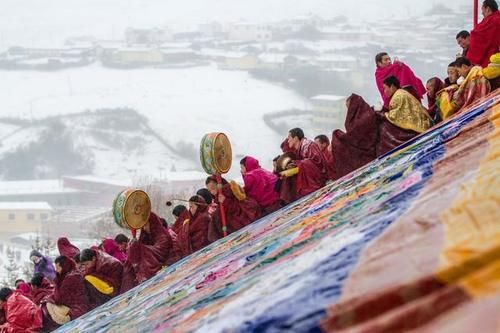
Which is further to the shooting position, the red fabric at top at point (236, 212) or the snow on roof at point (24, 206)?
the snow on roof at point (24, 206)

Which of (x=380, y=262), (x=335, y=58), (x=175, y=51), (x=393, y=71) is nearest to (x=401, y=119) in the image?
(x=393, y=71)

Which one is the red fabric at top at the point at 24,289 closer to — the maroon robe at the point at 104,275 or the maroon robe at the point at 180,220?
the maroon robe at the point at 104,275

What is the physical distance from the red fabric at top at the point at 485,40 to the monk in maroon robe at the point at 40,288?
4027 mm

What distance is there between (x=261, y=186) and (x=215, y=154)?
48 cm

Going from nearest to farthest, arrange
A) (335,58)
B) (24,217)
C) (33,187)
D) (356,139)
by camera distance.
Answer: (356,139) → (24,217) → (33,187) → (335,58)

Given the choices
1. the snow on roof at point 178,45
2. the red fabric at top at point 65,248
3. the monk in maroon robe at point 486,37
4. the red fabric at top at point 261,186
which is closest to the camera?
the red fabric at top at point 261,186

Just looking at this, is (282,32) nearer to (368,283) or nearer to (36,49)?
(36,49)

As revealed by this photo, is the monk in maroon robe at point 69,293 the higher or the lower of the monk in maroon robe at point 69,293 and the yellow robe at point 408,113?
the lower

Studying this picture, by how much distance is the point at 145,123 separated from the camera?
2137 inches

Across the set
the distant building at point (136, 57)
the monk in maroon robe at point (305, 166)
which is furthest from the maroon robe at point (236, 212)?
the distant building at point (136, 57)

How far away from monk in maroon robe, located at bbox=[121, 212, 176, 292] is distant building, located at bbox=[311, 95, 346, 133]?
133ft

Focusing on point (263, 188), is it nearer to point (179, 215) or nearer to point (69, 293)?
point (179, 215)

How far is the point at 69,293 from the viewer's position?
18.0ft

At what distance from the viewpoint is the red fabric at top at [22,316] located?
556 cm
